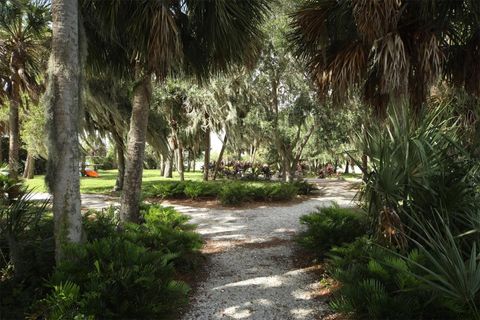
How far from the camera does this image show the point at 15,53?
32.7 ft

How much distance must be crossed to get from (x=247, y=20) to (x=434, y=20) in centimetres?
271

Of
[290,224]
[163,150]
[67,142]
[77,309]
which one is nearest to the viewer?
[77,309]

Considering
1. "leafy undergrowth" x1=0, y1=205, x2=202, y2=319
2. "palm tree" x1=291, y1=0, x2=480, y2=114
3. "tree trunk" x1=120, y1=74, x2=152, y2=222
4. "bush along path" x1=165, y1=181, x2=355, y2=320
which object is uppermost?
"palm tree" x1=291, y1=0, x2=480, y2=114

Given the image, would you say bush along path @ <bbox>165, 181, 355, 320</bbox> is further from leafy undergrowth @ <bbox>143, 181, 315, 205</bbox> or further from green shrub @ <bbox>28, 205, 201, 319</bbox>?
leafy undergrowth @ <bbox>143, 181, 315, 205</bbox>

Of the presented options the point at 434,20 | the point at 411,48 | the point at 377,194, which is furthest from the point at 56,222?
the point at 434,20

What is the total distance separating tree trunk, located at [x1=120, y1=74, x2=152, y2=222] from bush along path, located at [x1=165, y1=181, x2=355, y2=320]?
63.7 inches

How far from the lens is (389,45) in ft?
14.6

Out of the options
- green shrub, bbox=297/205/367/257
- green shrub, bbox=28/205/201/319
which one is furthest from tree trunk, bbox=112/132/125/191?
green shrub, bbox=28/205/201/319

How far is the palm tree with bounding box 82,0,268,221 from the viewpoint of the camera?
173 inches

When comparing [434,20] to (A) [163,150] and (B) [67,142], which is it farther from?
(A) [163,150]

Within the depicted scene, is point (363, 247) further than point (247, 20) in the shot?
No

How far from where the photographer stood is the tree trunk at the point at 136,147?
18.9 ft

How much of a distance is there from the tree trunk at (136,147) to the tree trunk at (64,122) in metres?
2.32

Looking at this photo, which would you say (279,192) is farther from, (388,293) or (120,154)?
(388,293)
